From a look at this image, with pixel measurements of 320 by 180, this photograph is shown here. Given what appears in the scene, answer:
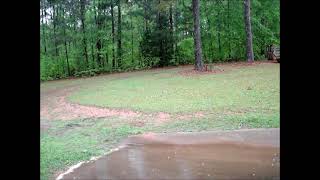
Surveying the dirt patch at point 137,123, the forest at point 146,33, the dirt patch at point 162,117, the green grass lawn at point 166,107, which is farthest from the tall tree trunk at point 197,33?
the dirt patch at point 137,123

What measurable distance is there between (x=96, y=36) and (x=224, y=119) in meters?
21.6

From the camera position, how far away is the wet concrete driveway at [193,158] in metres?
7.46

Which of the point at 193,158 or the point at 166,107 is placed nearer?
the point at 193,158

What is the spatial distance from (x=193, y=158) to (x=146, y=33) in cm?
2320

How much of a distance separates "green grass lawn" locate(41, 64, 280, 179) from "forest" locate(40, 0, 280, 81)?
9.63 metres

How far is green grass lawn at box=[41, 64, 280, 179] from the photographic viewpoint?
32.8ft

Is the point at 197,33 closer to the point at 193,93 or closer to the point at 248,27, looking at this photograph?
the point at 248,27

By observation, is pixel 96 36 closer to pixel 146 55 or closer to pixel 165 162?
pixel 146 55

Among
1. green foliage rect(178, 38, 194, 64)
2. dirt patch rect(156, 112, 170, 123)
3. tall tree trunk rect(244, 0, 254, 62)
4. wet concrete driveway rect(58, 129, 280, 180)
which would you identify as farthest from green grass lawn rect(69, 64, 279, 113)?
green foliage rect(178, 38, 194, 64)

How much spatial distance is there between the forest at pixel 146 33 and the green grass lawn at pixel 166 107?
963 centimetres

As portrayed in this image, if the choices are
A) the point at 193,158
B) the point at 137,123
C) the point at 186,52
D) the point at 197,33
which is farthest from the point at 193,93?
the point at 186,52

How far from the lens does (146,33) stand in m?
31.0

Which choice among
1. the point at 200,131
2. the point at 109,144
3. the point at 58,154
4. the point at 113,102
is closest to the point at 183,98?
the point at 113,102

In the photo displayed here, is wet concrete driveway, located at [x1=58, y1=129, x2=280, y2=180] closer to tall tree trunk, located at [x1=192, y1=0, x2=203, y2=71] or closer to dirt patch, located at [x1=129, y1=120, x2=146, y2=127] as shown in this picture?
dirt patch, located at [x1=129, y1=120, x2=146, y2=127]
